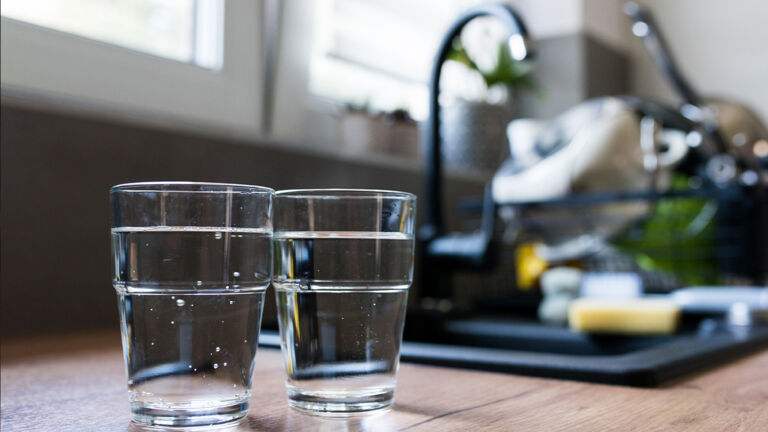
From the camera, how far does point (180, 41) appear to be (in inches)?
41.8

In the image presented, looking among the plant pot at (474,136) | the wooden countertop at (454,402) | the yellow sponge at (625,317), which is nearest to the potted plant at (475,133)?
the plant pot at (474,136)

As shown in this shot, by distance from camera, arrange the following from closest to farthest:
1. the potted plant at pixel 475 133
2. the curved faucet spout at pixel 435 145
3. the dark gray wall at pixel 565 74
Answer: the curved faucet spout at pixel 435 145, the potted plant at pixel 475 133, the dark gray wall at pixel 565 74

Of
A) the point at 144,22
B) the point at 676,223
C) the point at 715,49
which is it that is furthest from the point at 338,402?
the point at 715,49

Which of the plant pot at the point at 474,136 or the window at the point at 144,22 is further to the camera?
the plant pot at the point at 474,136

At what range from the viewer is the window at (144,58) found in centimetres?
82

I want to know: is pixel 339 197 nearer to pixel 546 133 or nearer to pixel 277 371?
pixel 277 371

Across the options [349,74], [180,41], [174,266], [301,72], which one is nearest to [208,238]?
[174,266]

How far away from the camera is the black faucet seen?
3.12ft

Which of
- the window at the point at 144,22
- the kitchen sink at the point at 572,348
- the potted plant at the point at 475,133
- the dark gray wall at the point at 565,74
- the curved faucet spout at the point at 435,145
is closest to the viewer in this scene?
the kitchen sink at the point at 572,348

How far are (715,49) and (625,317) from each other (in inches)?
68.0

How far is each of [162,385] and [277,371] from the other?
0.21 metres

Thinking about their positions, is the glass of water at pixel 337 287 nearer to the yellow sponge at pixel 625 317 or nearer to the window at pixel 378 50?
the yellow sponge at pixel 625 317

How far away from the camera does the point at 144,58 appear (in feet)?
3.16

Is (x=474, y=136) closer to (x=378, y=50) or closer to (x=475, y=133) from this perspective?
(x=475, y=133)
